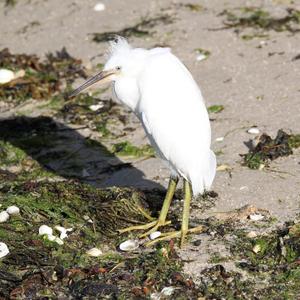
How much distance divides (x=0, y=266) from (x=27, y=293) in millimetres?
359

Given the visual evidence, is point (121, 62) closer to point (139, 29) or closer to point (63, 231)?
point (63, 231)

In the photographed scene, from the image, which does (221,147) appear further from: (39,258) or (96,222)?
(39,258)

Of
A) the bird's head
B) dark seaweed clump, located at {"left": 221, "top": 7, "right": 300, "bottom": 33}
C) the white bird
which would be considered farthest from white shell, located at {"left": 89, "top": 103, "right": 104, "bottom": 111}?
the white bird

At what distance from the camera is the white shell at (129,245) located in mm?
5300

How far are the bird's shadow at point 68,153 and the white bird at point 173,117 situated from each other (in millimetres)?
953

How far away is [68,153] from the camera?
289 inches

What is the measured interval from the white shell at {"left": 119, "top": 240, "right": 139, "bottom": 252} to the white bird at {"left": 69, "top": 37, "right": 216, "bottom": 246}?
0.19m

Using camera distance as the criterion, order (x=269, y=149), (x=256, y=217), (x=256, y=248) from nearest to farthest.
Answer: (x=256, y=248)
(x=256, y=217)
(x=269, y=149)

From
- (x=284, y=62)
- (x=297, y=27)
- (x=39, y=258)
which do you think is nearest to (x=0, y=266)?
(x=39, y=258)

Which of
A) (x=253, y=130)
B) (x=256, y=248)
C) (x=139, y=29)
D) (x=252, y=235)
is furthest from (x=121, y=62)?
(x=139, y=29)

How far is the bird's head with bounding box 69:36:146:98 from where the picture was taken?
5656mm

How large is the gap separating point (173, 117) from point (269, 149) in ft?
4.37

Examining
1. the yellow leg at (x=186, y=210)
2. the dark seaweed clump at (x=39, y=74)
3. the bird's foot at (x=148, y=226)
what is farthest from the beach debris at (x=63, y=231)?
the dark seaweed clump at (x=39, y=74)

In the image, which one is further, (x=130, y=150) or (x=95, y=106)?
(x=95, y=106)
